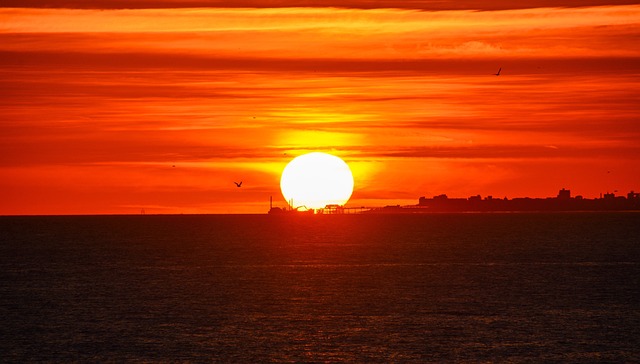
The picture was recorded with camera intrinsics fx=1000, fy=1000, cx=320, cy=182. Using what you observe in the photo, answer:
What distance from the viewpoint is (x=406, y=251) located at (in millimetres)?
160375

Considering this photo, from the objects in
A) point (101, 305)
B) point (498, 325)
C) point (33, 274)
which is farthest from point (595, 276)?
point (33, 274)

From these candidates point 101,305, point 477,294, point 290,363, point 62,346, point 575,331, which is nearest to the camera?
point 290,363

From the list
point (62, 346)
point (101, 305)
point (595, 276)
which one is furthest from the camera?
point (595, 276)

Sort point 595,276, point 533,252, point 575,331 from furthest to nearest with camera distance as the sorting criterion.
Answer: point 533,252 → point 595,276 → point 575,331

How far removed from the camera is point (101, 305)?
3211 inches

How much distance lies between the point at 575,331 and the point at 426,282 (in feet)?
121

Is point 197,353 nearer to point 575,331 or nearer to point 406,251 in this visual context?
point 575,331

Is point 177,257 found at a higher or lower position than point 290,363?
higher

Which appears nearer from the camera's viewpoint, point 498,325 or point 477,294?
point 498,325

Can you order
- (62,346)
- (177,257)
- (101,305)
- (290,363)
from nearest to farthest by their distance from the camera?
1. (290,363)
2. (62,346)
3. (101,305)
4. (177,257)

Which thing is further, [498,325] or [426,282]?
[426,282]

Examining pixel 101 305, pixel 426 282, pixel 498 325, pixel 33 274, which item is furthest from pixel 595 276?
pixel 33 274

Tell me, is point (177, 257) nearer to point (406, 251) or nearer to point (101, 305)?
point (406, 251)

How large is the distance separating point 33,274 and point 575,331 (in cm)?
7080
